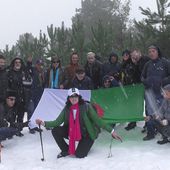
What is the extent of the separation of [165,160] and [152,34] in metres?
12.6

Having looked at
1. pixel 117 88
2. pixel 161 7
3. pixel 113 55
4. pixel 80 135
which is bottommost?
pixel 80 135

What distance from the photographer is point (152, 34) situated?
1900cm

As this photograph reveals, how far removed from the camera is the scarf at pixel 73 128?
25.6 feet

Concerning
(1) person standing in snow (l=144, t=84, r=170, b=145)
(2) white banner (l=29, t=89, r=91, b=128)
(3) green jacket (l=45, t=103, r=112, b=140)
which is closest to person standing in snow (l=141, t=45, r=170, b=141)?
(1) person standing in snow (l=144, t=84, r=170, b=145)

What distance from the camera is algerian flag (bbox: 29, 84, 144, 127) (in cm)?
903

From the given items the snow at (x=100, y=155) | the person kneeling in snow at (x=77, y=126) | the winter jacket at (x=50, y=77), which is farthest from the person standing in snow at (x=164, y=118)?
the winter jacket at (x=50, y=77)

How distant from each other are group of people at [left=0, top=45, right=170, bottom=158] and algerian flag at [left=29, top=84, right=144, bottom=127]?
0.21 meters

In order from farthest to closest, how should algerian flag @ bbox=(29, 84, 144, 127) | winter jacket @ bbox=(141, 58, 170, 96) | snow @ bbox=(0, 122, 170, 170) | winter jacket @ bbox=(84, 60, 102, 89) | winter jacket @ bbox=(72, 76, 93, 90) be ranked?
winter jacket @ bbox=(84, 60, 102, 89) < winter jacket @ bbox=(72, 76, 93, 90) < algerian flag @ bbox=(29, 84, 144, 127) < winter jacket @ bbox=(141, 58, 170, 96) < snow @ bbox=(0, 122, 170, 170)

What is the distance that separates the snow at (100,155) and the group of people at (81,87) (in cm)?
24

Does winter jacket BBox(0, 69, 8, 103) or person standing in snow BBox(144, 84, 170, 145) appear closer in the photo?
person standing in snow BBox(144, 84, 170, 145)

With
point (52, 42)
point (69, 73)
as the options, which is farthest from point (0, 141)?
point (52, 42)

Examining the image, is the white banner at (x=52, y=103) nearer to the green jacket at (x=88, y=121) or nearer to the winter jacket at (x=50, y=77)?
the winter jacket at (x=50, y=77)

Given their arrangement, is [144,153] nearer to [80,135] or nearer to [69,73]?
[80,135]

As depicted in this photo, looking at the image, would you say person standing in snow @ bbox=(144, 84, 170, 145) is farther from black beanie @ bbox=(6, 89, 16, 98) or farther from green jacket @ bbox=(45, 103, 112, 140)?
black beanie @ bbox=(6, 89, 16, 98)
